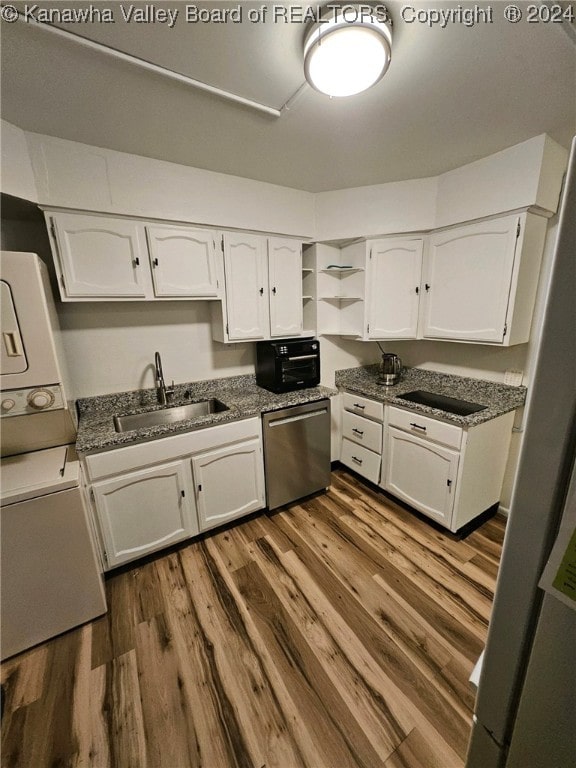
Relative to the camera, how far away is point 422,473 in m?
2.14

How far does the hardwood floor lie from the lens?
1121 millimetres

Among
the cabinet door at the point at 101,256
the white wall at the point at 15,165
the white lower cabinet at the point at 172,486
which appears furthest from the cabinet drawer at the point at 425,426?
the white wall at the point at 15,165

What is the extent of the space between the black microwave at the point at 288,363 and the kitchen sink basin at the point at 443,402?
0.73 metres

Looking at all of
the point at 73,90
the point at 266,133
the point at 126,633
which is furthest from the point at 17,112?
the point at 126,633

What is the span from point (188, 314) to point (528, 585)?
7.69 feet

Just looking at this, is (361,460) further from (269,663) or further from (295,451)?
(269,663)

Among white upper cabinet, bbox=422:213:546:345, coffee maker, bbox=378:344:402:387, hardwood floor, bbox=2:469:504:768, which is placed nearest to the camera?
hardwood floor, bbox=2:469:504:768

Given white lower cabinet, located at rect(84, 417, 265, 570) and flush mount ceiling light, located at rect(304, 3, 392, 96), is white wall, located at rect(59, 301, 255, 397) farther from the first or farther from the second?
flush mount ceiling light, located at rect(304, 3, 392, 96)

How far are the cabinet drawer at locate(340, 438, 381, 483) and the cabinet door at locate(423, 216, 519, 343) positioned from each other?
1074 millimetres

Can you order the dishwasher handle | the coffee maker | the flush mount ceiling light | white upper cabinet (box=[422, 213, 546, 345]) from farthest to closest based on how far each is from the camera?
the coffee maker → the dishwasher handle → white upper cabinet (box=[422, 213, 546, 345]) → the flush mount ceiling light

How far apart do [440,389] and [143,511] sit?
2.36 m

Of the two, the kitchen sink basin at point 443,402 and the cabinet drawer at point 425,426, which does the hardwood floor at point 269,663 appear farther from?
the kitchen sink basin at point 443,402

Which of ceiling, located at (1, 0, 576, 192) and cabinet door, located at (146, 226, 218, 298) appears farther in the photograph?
cabinet door, located at (146, 226, 218, 298)

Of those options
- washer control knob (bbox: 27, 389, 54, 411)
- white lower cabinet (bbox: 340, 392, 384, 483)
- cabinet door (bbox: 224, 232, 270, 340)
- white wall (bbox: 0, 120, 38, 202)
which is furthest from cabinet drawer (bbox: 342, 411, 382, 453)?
white wall (bbox: 0, 120, 38, 202)
